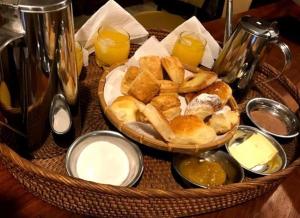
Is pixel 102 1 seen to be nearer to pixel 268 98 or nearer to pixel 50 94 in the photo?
pixel 268 98

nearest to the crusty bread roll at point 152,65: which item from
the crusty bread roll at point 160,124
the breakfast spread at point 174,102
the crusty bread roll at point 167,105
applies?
the breakfast spread at point 174,102

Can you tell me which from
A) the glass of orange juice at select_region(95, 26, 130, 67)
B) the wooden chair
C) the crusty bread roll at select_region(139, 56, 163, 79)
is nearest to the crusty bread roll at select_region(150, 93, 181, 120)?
the crusty bread roll at select_region(139, 56, 163, 79)

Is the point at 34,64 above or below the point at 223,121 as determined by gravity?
above

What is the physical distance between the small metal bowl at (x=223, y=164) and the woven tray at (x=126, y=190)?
0.04 metres

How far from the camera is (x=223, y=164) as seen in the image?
0.79m

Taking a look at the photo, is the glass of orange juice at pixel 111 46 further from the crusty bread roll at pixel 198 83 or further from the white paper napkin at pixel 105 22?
the crusty bread roll at pixel 198 83

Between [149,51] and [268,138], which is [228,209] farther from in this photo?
[149,51]

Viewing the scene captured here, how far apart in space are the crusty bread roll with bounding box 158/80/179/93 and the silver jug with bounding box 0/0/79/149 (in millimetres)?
271

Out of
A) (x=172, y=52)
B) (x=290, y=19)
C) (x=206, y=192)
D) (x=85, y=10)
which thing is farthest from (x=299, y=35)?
(x=85, y=10)

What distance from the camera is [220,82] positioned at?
0.95 metres

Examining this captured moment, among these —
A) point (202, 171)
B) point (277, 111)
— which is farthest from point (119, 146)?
point (277, 111)

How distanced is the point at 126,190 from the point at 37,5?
14.1 inches

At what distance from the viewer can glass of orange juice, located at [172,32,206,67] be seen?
104 centimetres

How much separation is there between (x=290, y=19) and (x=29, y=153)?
1476mm
